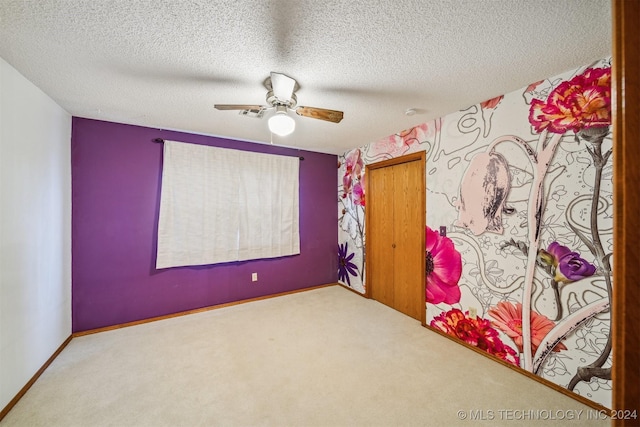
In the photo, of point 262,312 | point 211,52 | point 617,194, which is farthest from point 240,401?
point 211,52

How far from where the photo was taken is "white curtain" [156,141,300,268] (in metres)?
2.86

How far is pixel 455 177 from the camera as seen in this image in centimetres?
239

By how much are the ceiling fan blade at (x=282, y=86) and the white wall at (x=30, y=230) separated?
171cm

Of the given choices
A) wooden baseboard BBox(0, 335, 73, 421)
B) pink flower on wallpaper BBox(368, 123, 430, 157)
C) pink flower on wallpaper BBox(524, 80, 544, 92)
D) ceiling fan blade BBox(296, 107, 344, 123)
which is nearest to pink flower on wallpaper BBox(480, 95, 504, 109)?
pink flower on wallpaper BBox(524, 80, 544, 92)

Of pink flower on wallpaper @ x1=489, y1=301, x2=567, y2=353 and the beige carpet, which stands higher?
pink flower on wallpaper @ x1=489, y1=301, x2=567, y2=353

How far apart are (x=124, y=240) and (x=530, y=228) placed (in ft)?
12.9

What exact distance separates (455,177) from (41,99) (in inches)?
145

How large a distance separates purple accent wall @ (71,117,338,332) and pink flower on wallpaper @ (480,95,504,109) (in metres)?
2.77

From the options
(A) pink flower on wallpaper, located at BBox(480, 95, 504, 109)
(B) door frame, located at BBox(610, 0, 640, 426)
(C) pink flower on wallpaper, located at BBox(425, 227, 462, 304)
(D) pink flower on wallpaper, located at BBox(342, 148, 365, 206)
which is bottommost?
(C) pink flower on wallpaper, located at BBox(425, 227, 462, 304)

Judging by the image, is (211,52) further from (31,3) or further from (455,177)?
(455,177)

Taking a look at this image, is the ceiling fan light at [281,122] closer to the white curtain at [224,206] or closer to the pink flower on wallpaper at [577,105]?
the white curtain at [224,206]

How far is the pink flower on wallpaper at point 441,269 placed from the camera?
2.38 meters

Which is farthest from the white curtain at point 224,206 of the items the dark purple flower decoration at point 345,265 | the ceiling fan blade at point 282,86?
the ceiling fan blade at point 282,86

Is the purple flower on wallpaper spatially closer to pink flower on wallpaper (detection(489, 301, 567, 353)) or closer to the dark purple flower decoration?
pink flower on wallpaper (detection(489, 301, 567, 353))
